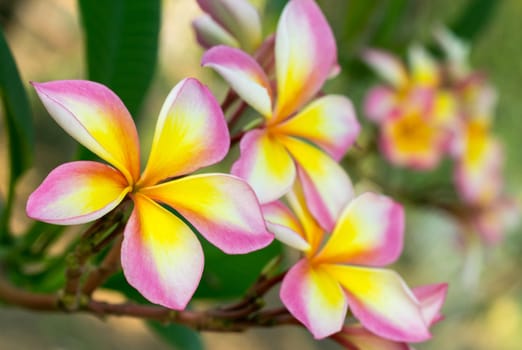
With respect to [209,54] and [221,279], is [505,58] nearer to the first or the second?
[221,279]

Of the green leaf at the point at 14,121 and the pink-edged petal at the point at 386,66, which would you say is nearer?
the green leaf at the point at 14,121

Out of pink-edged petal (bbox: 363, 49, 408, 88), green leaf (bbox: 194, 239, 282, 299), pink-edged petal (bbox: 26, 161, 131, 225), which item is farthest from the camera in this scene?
pink-edged petal (bbox: 363, 49, 408, 88)

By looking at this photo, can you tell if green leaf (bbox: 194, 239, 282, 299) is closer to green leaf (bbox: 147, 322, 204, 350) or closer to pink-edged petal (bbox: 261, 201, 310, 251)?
green leaf (bbox: 147, 322, 204, 350)

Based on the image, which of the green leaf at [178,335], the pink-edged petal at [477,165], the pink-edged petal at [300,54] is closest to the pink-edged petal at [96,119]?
the pink-edged petal at [300,54]

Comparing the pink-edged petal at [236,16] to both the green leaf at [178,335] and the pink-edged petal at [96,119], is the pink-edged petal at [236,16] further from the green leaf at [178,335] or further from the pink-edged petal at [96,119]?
the green leaf at [178,335]

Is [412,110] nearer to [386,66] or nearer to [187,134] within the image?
[386,66]

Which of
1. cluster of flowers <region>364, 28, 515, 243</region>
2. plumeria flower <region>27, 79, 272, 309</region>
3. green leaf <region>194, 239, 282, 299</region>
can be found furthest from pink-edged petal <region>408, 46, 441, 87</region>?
plumeria flower <region>27, 79, 272, 309</region>

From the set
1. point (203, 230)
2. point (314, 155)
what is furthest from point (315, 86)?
point (203, 230)
